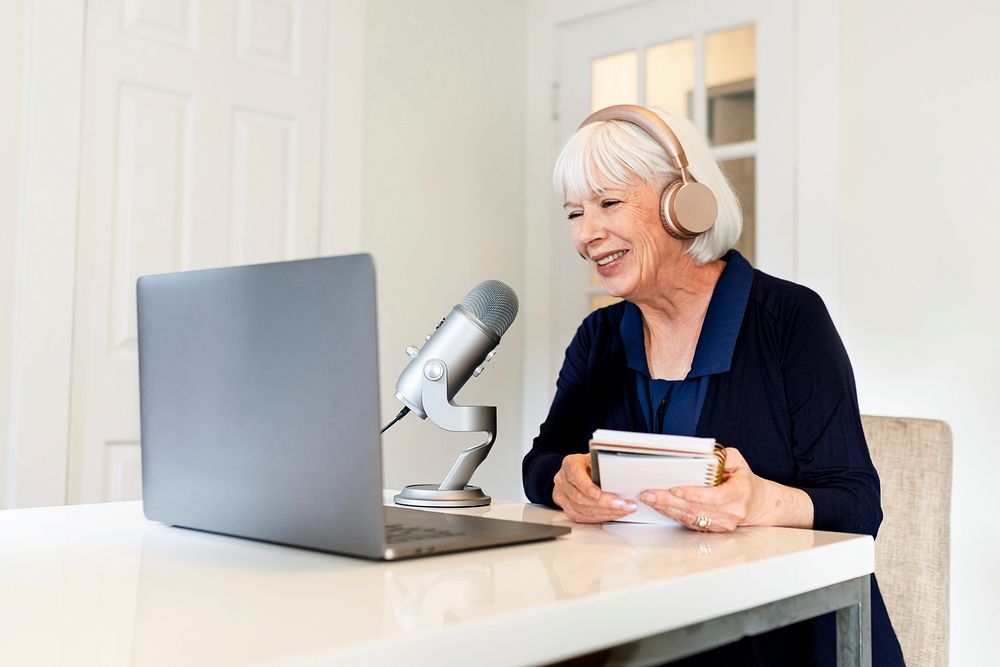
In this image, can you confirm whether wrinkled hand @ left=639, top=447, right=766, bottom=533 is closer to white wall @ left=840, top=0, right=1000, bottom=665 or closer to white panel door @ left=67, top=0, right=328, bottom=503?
white wall @ left=840, top=0, right=1000, bottom=665

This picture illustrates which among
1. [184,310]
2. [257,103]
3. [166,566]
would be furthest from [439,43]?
[166,566]

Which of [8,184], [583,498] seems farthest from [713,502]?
[8,184]

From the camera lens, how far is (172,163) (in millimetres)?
2533

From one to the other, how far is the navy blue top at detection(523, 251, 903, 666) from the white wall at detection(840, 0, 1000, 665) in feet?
3.89

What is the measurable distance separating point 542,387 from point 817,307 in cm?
210

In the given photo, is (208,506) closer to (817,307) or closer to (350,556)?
(350,556)

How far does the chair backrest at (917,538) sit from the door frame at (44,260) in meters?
1.88

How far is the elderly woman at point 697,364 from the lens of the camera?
1196mm

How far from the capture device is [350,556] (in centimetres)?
82

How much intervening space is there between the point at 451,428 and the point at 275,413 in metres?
0.39

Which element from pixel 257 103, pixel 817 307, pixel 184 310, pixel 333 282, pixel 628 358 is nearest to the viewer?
pixel 333 282

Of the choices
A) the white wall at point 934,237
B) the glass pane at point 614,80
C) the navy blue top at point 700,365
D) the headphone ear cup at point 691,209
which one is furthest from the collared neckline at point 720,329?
the glass pane at point 614,80

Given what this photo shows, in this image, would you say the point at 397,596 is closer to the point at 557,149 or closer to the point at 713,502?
the point at 713,502

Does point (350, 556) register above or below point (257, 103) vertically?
below
